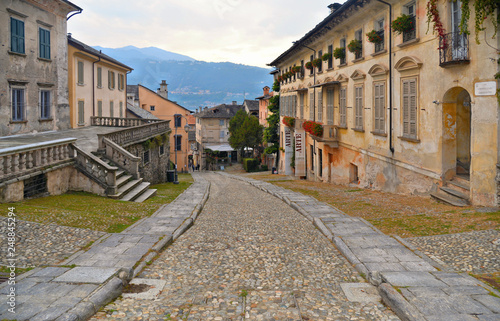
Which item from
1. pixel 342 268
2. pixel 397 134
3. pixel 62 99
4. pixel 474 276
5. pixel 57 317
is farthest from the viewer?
pixel 62 99

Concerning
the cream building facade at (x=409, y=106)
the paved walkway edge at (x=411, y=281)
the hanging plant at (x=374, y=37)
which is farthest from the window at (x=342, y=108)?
the paved walkway edge at (x=411, y=281)

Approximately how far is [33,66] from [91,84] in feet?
28.7

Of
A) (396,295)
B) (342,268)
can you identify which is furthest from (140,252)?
(396,295)

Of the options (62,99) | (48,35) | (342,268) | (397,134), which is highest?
(48,35)

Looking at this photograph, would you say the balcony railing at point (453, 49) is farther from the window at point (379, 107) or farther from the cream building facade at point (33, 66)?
the cream building facade at point (33, 66)

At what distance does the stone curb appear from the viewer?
524 cm

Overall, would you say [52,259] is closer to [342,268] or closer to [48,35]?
[342,268]

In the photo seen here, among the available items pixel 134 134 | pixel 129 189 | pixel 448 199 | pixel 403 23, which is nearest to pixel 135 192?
pixel 129 189

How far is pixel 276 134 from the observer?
154ft

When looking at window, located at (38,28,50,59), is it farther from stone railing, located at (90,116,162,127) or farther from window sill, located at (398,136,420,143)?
window sill, located at (398,136,420,143)

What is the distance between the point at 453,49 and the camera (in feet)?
40.2

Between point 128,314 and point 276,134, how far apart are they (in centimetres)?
4196

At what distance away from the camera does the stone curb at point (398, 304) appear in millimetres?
5240

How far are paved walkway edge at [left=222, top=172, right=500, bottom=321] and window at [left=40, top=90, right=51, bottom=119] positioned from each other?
1960 cm
